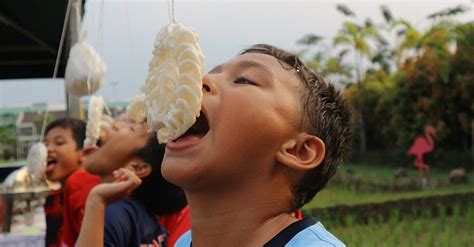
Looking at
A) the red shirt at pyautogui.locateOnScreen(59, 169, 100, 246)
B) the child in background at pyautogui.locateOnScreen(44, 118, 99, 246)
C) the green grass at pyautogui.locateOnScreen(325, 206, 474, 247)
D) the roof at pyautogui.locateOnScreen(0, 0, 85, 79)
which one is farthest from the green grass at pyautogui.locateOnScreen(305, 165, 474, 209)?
the red shirt at pyautogui.locateOnScreen(59, 169, 100, 246)

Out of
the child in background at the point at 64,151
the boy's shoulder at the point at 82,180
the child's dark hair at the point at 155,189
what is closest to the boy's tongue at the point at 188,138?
the child's dark hair at the point at 155,189

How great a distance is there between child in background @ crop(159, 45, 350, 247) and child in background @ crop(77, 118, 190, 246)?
0.65 m

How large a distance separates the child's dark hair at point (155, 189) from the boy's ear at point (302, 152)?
796mm

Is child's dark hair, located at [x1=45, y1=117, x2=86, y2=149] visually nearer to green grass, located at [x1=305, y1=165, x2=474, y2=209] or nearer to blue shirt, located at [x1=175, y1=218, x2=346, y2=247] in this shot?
blue shirt, located at [x1=175, y1=218, x2=346, y2=247]

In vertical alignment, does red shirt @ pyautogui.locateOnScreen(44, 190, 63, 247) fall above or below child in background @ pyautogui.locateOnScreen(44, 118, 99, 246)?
below

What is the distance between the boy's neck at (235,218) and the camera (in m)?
0.85

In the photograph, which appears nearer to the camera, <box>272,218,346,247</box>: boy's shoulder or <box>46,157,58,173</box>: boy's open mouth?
<box>272,218,346,247</box>: boy's shoulder

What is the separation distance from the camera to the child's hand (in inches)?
54.2

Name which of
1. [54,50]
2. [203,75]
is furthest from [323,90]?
[54,50]

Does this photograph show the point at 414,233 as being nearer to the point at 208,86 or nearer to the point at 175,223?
the point at 175,223

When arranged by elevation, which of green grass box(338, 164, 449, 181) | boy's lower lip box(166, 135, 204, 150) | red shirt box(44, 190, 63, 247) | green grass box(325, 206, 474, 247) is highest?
boy's lower lip box(166, 135, 204, 150)

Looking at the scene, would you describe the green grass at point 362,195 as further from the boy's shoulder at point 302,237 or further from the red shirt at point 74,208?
the boy's shoulder at point 302,237

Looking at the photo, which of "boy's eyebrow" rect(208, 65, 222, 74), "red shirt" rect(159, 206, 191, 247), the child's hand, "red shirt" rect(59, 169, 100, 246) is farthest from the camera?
"red shirt" rect(59, 169, 100, 246)

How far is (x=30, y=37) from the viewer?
5.74 meters
